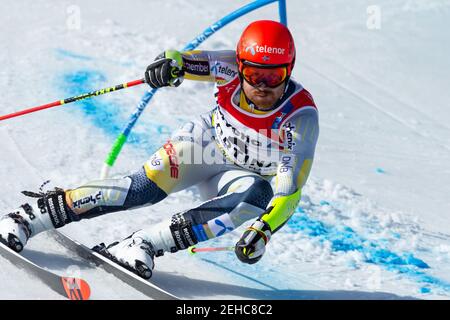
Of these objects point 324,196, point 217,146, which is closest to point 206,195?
point 217,146

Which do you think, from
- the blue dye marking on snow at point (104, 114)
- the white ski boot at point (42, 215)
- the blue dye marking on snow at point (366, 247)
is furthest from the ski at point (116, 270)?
the blue dye marking on snow at point (104, 114)

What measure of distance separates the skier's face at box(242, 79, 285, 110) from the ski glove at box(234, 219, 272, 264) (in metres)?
0.88

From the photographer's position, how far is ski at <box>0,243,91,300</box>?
15.9ft

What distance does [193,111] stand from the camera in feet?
30.1

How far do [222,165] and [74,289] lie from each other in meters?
1.34

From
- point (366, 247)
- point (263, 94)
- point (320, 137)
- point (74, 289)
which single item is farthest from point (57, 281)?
point (320, 137)

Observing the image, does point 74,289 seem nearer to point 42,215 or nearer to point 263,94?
point 42,215

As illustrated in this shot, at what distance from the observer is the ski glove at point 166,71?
547 centimetres

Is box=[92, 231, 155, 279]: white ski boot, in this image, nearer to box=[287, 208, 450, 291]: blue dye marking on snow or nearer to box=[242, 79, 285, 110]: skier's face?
box=[242, 79, 285, 110]: skier's face

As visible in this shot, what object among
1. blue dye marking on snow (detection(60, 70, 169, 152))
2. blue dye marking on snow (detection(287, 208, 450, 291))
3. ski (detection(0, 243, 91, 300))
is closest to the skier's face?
ski (detection(0, 243, 91, 300))

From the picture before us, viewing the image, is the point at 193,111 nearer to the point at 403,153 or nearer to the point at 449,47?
the point at 403,153

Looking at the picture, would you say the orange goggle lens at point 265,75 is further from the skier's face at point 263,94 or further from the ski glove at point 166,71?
the ski glove at point 166,71

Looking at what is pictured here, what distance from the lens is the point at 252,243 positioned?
185 inches

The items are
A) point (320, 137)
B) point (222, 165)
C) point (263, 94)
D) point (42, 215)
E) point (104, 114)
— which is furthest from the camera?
point (320, 137)
